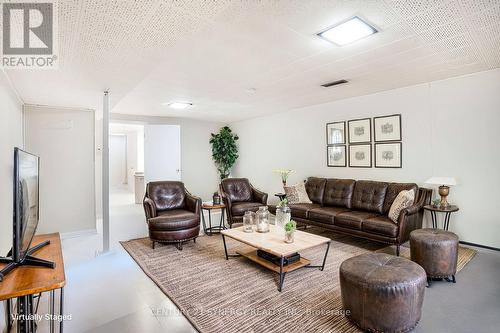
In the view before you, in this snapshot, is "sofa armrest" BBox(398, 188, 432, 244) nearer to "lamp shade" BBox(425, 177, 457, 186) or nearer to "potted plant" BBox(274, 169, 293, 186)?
"lamp shade" BBox(425, 177, 457, 186)

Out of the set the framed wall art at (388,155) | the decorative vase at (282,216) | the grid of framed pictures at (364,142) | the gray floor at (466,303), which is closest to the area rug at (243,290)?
the decorative vase at (282,216)

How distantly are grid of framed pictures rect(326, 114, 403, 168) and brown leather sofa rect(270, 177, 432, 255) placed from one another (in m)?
0.48

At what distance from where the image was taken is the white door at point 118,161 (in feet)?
37.9

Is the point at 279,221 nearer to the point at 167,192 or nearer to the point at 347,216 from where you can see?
the point at 347,216

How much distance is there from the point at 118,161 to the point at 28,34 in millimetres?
10687

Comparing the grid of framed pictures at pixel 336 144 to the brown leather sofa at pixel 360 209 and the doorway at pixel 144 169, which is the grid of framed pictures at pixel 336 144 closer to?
the brown leather sofa at pixel 360 209

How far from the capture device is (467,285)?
260 centimetres

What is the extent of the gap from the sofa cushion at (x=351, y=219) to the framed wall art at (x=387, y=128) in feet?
4.33

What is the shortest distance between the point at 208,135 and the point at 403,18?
6061 millimetres

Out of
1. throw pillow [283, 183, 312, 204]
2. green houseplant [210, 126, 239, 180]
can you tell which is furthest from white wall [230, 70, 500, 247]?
green houseplant [210, 126, 239, 180]

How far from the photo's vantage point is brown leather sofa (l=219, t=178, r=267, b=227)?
4.77m

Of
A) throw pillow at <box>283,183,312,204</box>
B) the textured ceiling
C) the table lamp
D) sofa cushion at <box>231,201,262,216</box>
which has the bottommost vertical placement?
sofa cushion at <box>231,201,262,216</box>

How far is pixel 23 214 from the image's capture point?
5.31 ft

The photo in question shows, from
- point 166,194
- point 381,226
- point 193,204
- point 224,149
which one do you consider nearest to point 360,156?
point 381,226
